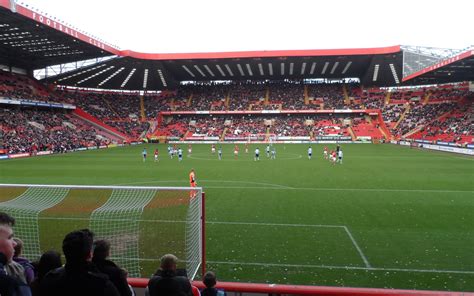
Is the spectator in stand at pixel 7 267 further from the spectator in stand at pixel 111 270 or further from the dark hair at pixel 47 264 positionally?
the spectator in stand at pixel 111 270

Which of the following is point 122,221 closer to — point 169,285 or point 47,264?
point 47,264

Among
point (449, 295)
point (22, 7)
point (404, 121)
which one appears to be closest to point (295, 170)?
point (449, 295)

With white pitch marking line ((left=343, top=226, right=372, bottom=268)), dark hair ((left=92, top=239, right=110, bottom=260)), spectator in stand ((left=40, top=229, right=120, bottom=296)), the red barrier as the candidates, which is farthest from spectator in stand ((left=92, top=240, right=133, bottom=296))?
white pitch marking line ((left=343, top=226, right=372, bottom=268))

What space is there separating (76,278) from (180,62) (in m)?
61.0

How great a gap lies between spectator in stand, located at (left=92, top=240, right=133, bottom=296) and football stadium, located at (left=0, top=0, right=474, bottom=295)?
0.03 m

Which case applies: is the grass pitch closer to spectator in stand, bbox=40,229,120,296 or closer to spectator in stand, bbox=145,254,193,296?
spectator in stand, bbox=145,254,193,296

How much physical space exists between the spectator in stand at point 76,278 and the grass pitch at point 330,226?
211 inches

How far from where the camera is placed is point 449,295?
12.7 feet

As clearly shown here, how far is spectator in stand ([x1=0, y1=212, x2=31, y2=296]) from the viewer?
2473 mm

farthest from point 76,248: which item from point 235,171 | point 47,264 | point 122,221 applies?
point 235,171

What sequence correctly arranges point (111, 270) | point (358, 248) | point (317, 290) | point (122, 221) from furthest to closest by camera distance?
point (122, 221), point (358, 248), point (317, 290), point (111, 270)

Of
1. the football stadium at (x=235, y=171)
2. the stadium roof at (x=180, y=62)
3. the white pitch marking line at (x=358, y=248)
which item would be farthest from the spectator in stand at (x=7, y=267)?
the stadium roof at (x=180, y=62)

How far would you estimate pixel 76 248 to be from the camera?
2.62m

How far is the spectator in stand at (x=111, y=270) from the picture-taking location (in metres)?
3.27
